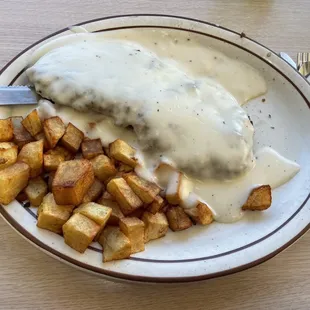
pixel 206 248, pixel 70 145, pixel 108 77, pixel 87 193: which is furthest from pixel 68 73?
pixel 206 248

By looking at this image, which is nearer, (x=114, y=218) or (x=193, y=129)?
(x=114, y=218)

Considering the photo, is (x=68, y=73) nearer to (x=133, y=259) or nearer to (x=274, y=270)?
(x=133, y=259)

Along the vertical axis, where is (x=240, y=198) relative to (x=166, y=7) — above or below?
below

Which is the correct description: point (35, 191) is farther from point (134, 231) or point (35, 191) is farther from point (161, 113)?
A: point (161, 113)

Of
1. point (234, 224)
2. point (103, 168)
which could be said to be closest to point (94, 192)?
point (103, 168)

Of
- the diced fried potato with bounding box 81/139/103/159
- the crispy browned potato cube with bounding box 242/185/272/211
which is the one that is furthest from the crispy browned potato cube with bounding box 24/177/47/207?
the crispy browned potato cube with bounding box 242/185/272/211

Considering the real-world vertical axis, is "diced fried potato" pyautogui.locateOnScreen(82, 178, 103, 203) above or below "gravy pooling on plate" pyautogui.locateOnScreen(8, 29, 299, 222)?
below

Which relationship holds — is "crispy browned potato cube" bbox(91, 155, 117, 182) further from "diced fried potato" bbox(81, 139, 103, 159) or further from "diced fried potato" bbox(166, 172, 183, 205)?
"diced fried potato" bbox(166, 172, 183, 205)
